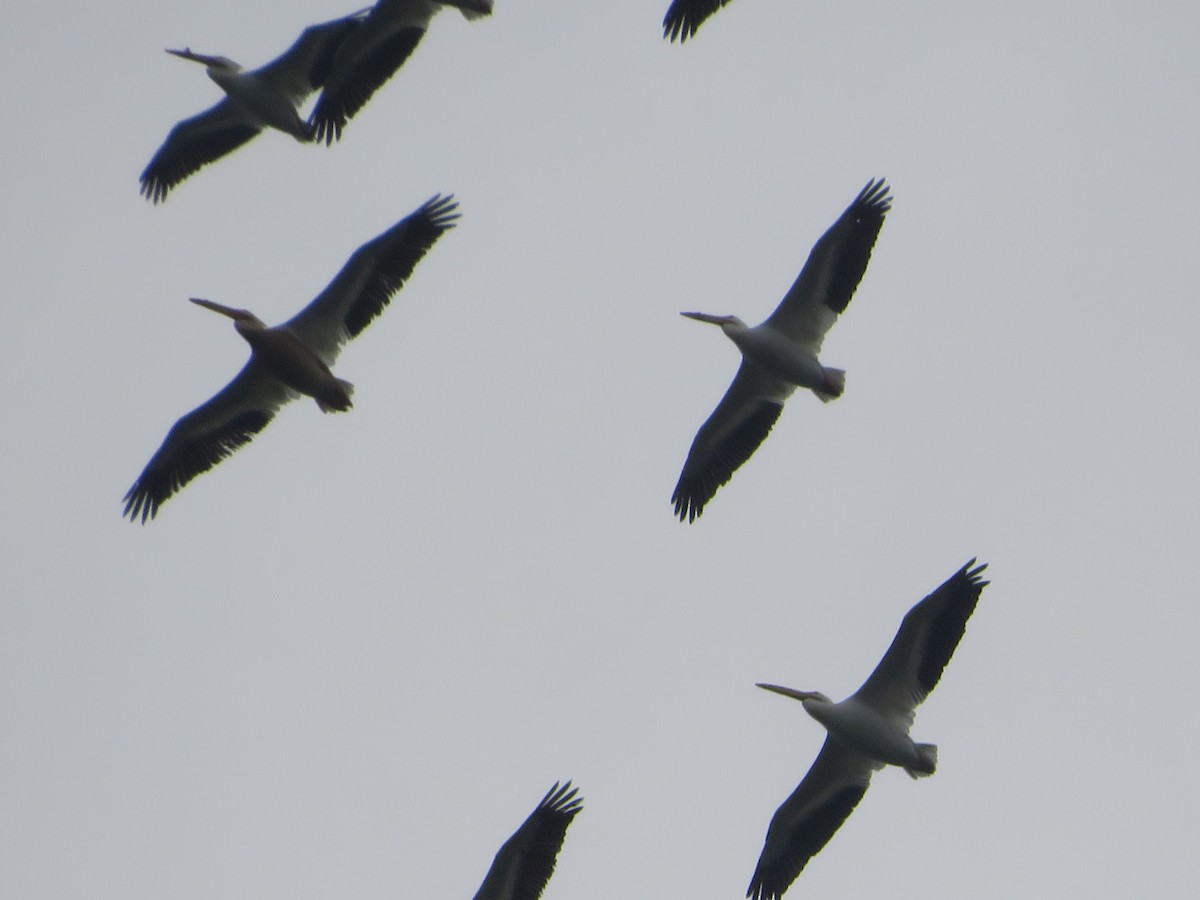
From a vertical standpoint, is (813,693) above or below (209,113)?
below

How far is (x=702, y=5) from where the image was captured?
16203 millimetres

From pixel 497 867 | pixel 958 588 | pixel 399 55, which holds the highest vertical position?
pixel 399 55

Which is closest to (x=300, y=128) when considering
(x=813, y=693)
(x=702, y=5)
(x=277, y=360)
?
(x=277, y=360)

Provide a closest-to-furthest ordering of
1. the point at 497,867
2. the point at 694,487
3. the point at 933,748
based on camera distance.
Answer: the point at 497,867 → the point at 933,748 → the point at 694,487

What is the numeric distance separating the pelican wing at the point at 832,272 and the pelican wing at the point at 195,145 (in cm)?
585

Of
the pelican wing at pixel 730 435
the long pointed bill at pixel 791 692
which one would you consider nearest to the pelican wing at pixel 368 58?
the pelican wing at pixel 730 435

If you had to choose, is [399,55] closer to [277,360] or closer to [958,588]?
[277,360]

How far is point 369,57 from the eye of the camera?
56.2 feet

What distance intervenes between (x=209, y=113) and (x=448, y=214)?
3697mm

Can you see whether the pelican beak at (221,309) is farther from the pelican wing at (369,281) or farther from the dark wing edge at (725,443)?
the dark wing edge at (725,443)

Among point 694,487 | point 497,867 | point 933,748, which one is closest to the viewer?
point 497,867

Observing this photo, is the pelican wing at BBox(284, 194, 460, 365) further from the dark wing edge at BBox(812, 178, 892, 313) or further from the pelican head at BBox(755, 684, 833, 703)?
the pelican head at BBox(755, 684, 833, 703)

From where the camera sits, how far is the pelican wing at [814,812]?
1567 centimetres

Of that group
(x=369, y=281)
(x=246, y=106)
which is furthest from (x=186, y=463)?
(x=246, y=106)
